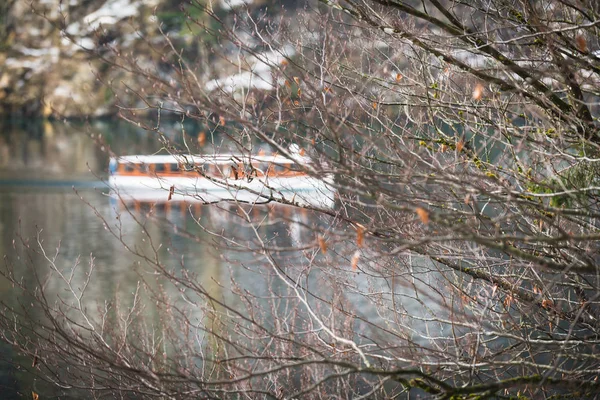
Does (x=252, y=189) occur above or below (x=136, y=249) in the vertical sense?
above

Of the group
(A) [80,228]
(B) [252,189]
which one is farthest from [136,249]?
(A) [80,228]

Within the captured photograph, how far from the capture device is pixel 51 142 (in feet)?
131

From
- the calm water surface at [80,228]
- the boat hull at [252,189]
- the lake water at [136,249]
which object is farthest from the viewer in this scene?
the calm water surface at [80,228]

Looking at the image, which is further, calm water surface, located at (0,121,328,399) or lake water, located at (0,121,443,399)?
calm water surface, located at (0,121,328,399)

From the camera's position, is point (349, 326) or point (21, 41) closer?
point (349, 326)

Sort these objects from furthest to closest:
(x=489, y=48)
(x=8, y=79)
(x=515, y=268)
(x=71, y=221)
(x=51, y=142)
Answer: (x=8, y=79) → (x=51, y=142) → (x=71, y=221) → (x=515, y=268) → (x=489, y=48)

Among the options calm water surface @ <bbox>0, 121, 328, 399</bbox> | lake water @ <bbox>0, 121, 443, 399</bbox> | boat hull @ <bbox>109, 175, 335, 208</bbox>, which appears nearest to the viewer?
boat hull @ <bbox>109, 175, 335, 208</bbox>

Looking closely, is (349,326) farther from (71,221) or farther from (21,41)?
(21,41)

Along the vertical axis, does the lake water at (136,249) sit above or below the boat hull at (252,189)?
below

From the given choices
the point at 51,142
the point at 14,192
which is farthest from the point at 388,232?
the point at 51,142

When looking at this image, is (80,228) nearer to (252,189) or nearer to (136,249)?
(136,249)

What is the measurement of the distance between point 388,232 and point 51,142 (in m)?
37.4

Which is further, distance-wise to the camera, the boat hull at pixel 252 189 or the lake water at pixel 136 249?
the lake water at pixel 136 249

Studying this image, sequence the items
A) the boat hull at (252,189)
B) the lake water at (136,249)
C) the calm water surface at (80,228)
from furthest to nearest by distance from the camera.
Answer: the calm water surface at (80,228)
the lake water at (136,249)
the boat hull at (252,189)
